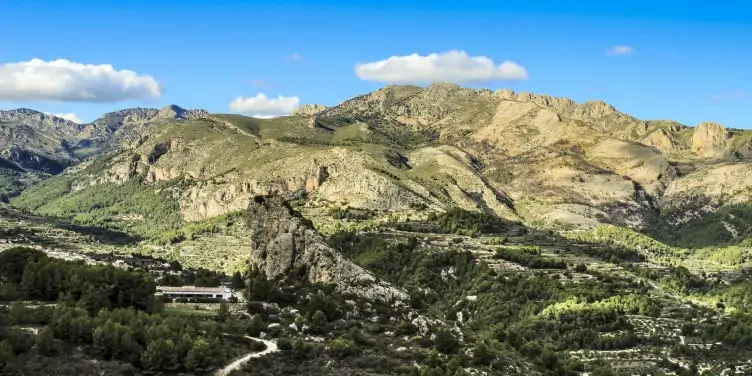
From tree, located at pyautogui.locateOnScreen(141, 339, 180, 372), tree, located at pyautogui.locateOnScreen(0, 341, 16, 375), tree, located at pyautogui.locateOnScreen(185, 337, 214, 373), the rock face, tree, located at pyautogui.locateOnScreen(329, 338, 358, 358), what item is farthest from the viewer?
the rock face

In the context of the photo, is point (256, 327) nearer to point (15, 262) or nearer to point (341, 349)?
point (341, 349)

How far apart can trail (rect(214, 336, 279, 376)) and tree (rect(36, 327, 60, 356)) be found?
7.89 metres

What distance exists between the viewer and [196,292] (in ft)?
182

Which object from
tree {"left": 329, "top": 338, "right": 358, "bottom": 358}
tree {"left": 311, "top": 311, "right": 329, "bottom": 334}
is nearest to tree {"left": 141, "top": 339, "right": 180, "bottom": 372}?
tree {"left": 329, "top": 338, "right": 358, "bottom": 358}

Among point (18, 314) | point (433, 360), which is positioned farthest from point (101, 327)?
point (433, 360)

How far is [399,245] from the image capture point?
5546 inches

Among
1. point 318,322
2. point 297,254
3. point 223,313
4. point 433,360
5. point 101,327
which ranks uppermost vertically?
point 297,254

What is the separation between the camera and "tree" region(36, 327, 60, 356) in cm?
3359

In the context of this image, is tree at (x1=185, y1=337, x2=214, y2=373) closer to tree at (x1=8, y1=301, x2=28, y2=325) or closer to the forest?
the forest

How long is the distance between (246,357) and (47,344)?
1025 cm

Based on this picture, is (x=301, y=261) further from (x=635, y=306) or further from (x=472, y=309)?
(x=635, y=306)

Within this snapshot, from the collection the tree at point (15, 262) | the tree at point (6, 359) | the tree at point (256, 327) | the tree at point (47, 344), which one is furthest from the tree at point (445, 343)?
the tree at point (15, 262)

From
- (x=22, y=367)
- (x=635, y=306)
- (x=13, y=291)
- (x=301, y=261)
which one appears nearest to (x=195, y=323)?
(x=22, y=367)

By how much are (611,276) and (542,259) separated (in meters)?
13.3
